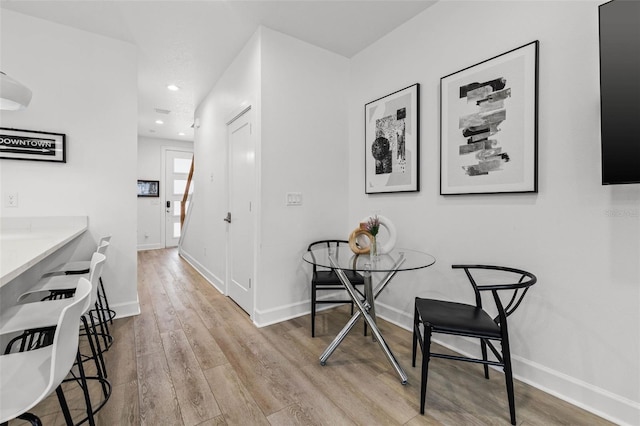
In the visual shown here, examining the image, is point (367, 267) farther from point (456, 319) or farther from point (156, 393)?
point (156, 393)

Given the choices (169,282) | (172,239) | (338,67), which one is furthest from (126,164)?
(172,239)

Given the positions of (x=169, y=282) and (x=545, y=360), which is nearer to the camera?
(x=545, y=360)


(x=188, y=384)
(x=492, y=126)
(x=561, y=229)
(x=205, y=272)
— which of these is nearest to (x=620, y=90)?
(x=492, y=126)

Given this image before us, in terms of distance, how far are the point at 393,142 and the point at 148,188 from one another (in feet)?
20.8

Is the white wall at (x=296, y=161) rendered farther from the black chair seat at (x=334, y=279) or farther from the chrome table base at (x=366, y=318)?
the chrome table base at (x=366, y=318)

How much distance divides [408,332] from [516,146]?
1.71 meters

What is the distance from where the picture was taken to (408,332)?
254 cm

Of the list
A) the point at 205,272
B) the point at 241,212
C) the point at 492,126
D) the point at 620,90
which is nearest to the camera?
the point at 620,90

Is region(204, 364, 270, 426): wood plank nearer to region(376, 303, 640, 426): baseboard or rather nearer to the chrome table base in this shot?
the chrome table base

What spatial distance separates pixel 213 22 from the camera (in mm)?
2615

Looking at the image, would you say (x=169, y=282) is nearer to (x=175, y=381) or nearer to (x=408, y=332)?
(x=175, y=381)

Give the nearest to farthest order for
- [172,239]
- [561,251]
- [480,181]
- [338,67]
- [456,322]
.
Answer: [456,322] < [561,251] < [480,181] < [338,67] < [172,239]

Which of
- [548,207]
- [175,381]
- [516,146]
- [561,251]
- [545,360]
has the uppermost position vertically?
[516,146]

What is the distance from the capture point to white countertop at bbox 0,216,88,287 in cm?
107
